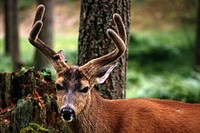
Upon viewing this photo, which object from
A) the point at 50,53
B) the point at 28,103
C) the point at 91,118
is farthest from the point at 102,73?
the point at 28,103

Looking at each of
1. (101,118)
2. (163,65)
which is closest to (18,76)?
(101,118)

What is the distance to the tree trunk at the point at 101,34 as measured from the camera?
283 inches

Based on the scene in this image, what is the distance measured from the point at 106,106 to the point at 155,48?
1833 centimetres

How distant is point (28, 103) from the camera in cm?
661

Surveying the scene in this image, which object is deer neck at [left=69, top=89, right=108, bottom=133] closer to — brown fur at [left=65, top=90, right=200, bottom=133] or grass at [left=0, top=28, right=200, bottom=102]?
brown fur at [left=65, top=90, right=200, bottom=133]

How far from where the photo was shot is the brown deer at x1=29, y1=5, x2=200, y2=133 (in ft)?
19.2

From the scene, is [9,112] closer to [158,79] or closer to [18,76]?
[18,76]

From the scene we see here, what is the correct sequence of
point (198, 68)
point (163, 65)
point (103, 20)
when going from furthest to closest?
point (163, 65) < point (198, 68) < point (103, 20)

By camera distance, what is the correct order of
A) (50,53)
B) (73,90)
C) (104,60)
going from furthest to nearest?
(50,53) < (104,60) < (73,90)

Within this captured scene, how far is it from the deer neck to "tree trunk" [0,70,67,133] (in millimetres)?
732

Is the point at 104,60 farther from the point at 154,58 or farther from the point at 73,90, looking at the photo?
the point at 154,58

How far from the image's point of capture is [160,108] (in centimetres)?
630

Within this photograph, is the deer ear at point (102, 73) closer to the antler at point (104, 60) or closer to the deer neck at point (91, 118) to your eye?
the antler at point (104, 60)

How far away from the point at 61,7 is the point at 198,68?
892 inches
